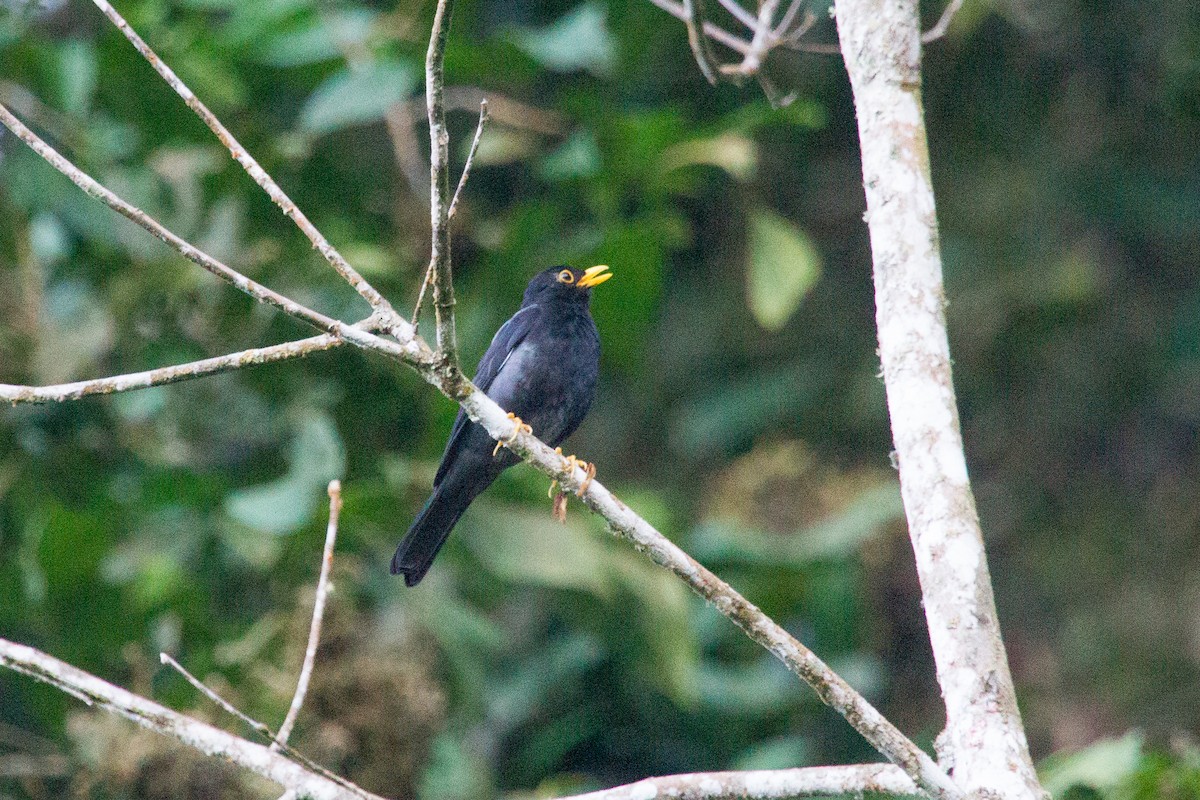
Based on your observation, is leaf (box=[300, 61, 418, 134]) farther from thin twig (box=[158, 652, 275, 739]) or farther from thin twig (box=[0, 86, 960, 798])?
thin twig (box=[158, 652, 275, 739])

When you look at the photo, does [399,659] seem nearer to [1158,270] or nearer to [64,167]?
[64,167]

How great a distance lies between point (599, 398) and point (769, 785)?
4.87 meters

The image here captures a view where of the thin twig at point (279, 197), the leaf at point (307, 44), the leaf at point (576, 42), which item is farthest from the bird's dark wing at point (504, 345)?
the leaf at point (307, 44)

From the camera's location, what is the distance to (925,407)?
8.90 ft

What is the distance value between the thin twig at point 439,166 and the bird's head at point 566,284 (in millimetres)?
1874

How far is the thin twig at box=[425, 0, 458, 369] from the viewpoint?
2.33 meters

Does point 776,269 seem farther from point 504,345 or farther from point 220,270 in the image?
point 220,270

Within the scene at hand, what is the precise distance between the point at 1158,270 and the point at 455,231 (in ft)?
13.2

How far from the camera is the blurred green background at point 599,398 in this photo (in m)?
5.23

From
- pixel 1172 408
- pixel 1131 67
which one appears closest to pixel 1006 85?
pixel 1131 67

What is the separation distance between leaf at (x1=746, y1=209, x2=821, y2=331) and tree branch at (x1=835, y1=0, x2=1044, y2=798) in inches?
83.5

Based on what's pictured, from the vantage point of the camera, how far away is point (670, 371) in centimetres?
740

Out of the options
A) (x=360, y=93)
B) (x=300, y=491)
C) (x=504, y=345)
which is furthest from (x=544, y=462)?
(x=360, y=93)

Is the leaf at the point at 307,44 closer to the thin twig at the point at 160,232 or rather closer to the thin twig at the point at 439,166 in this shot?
the thin twig at the point at 160,232
